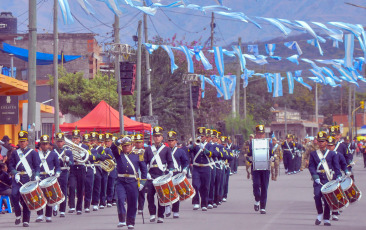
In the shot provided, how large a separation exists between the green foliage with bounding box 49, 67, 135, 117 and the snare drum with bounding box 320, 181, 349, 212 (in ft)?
93.4

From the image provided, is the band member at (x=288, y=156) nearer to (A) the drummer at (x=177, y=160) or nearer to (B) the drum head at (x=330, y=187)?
(A) the drummer at (x=177, y=160)

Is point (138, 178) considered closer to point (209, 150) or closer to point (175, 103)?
point (209, 150)

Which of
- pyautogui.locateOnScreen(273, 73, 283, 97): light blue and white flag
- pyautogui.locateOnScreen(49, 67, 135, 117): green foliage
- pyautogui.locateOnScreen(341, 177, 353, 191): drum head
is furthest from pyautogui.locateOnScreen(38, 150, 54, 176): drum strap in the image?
pyautogui.locateOnScreen(49, 67, 135, 117): green foliage

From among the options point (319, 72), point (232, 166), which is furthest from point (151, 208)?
point (232, 166)

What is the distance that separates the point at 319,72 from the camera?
127 ft

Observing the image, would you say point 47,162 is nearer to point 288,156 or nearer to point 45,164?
point 45,164

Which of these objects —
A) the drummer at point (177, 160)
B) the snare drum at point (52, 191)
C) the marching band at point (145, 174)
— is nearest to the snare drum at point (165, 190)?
the marching band at point (145, 174)

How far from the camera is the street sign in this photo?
2572cm

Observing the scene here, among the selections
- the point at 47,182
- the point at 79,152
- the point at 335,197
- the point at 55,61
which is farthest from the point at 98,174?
the point at 55,61

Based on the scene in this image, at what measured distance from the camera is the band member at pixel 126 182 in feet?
50.5

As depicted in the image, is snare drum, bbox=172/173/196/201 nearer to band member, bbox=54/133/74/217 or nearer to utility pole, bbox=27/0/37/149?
band member, bbox=54/133/74/217

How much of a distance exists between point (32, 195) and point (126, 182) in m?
2.13

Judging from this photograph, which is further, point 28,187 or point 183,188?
point 183,188

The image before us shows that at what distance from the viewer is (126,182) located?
15.5 metres
